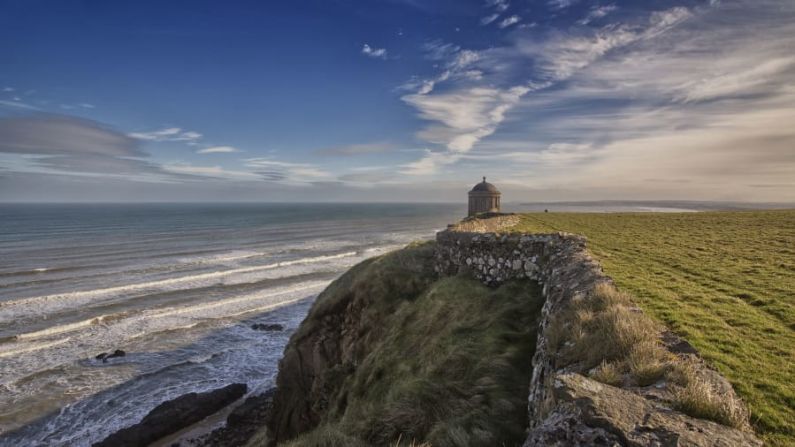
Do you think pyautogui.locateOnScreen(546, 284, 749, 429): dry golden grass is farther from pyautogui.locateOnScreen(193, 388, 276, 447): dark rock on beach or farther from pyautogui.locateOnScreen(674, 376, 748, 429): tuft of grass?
pyautogui.locateOnScreen(193, 388, 276, 447): dark rock on beach

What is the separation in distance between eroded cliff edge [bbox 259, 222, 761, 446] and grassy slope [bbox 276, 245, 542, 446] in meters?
0.03

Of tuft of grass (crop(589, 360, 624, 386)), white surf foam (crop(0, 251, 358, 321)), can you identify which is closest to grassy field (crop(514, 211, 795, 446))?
tuft of grass (crop(589, 360, 624, 386))

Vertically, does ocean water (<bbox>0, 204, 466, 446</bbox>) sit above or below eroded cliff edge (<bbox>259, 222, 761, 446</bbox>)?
below

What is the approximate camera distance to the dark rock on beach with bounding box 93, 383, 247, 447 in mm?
16203

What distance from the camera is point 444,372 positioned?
724cm

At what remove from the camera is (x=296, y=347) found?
660 inches

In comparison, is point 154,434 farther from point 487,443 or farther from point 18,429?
point 487,443

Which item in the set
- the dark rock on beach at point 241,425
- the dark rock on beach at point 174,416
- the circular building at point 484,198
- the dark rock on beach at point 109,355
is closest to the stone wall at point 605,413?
the dark rock on beach at point 241,425

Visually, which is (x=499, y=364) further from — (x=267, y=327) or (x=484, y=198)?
(x=484, y=198)

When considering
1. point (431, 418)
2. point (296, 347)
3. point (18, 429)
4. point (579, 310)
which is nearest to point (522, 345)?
point (579, 310)

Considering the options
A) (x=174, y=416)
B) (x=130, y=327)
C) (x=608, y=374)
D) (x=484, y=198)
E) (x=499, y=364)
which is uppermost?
(x=484, y=198)

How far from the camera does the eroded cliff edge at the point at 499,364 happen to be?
10.6 feet

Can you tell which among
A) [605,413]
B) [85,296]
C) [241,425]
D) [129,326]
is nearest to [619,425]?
[605,413]

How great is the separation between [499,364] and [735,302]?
7.10m
